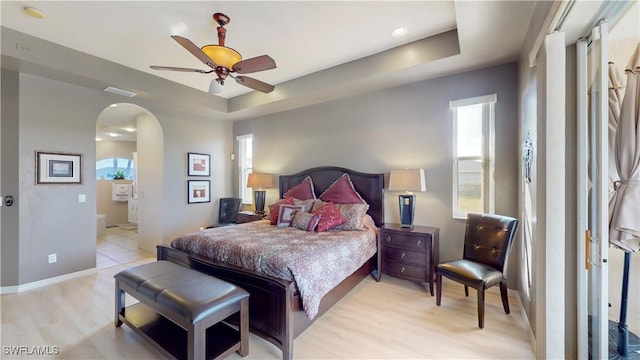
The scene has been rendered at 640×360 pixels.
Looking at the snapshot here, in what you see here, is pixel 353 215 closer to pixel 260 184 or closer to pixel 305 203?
pixel 305 203

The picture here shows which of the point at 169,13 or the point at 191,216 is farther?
the point at 191,216

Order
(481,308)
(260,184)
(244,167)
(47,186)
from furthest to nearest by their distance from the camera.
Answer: (244,167), (260,184), (47,186), (481,308)

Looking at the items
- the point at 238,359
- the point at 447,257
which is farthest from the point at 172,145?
the point at 447,257

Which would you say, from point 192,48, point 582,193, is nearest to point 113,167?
point 192,48

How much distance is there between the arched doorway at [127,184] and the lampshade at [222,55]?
109 inches

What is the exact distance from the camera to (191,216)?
16.7ft

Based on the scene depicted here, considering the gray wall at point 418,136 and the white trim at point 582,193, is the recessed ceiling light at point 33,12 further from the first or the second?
the white trim at point 582,193

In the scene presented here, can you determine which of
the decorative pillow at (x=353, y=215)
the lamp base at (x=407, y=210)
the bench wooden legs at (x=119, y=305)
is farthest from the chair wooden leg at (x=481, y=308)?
the bench wooden legs at (x=119, y=305)

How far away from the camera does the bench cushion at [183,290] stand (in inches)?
69.3

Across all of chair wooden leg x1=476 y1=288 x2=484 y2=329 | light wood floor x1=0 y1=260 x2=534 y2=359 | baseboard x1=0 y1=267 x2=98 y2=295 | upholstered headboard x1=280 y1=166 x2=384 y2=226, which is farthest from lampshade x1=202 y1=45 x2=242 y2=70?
baseboard x1=0 y1=267 x2=98 y2=295

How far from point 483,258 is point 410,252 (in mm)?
775

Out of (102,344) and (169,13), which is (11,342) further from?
(169,13)

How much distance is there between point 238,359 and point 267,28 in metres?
3.14

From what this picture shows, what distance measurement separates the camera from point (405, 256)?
3.23 meters
